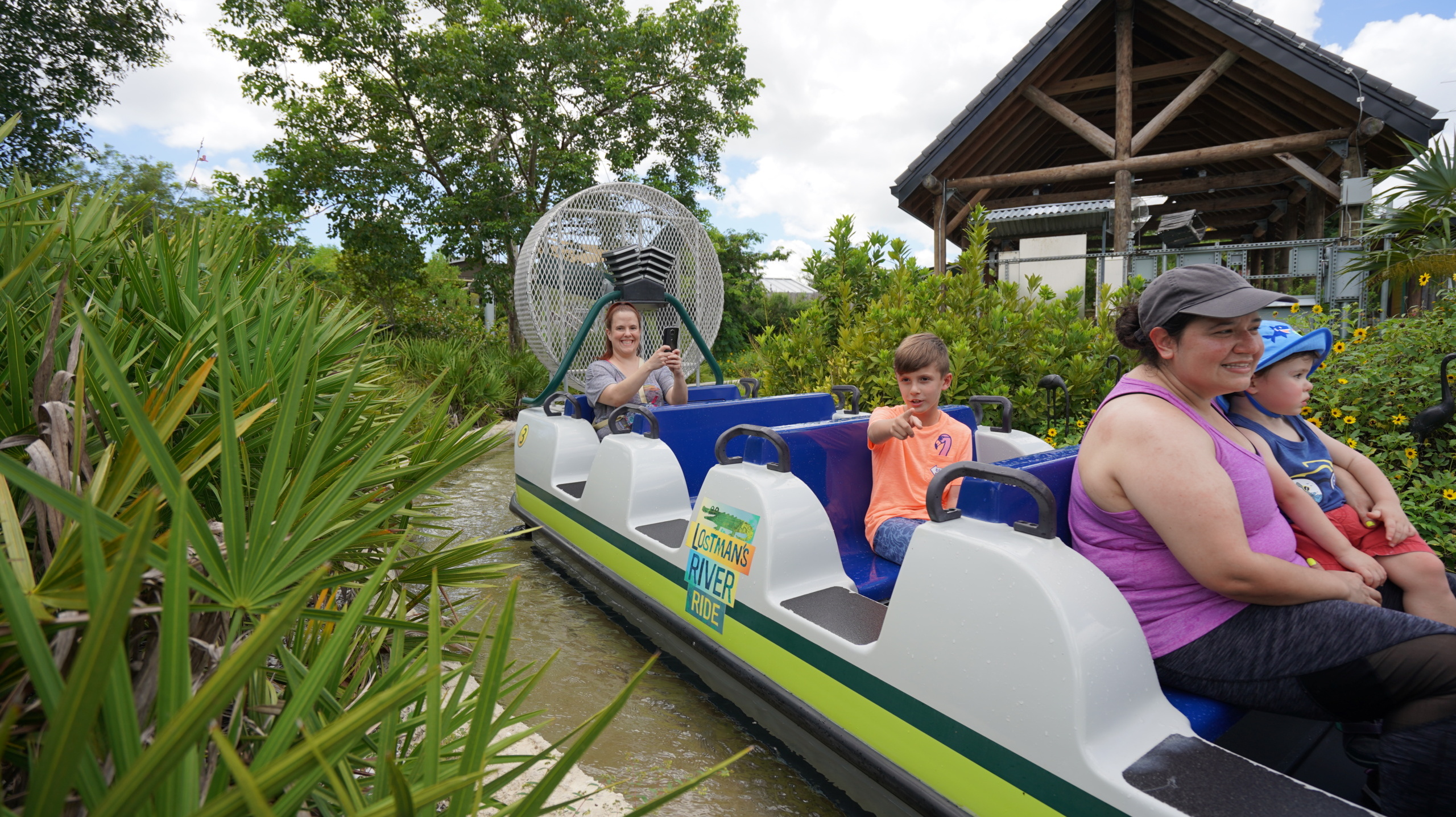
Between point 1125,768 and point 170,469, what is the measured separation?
62.1 inches

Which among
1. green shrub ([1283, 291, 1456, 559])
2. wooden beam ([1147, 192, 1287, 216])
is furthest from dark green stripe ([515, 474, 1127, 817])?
wooden beam ([1147, 192, 1287, 216])

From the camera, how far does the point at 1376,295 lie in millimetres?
7258

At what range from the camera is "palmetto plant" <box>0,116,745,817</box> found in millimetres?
616

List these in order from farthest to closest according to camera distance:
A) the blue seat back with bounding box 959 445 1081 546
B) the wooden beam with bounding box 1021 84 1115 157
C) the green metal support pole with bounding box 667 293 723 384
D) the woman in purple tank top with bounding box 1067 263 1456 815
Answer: the wooden beam with bounding box 1021 84 1115 157, the green metal support pole with bounding box 667 293 723 384, the blue seat back with bounding box 959 445 1081 546, the woman in purple tank top with bounding box 1067 263 1456 815

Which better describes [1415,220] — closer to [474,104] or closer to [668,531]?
[668,531]

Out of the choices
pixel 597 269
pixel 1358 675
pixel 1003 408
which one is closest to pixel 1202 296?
pixel 1358 675

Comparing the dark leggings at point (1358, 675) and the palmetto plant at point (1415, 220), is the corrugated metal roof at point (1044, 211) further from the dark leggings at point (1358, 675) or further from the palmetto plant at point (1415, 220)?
the dark leggings at point (1358, 675)

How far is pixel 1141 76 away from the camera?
8391 mm

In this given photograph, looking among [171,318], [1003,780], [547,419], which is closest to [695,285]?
[547,419]

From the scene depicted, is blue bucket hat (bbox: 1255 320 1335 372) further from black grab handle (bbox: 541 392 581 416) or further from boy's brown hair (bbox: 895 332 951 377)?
black grab handle (bbox: 541 392 581 416)

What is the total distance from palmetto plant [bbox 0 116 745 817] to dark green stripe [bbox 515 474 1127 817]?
0.88 metres

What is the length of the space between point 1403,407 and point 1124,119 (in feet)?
20.4

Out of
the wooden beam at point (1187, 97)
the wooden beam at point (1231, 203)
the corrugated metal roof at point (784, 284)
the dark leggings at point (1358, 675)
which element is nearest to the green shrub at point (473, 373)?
the wooden beam at point (1187, 97)

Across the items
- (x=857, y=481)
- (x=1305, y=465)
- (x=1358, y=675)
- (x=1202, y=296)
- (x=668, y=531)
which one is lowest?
(x=668, y=531)
